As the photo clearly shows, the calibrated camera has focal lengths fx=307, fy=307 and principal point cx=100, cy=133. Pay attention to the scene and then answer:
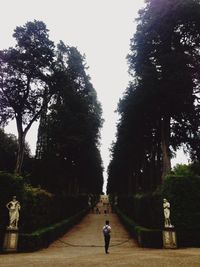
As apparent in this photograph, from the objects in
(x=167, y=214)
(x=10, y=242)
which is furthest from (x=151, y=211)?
(x=10, y=242)

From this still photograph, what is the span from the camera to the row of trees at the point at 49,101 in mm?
26562

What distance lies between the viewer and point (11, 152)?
49625mm

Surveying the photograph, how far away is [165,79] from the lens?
22.6 meters

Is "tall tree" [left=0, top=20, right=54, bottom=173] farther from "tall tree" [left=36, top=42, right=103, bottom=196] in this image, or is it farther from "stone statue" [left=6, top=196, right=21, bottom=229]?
"stone statue" [left=6, top=196, right=21, bottom=229]

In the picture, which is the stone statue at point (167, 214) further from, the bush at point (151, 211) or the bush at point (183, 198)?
the bush at point (151, 211)

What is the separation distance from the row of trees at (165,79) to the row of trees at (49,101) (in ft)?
19.4

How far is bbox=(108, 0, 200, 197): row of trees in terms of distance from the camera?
74.9 feet

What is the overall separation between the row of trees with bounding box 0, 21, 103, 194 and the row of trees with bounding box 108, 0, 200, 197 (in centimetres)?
592

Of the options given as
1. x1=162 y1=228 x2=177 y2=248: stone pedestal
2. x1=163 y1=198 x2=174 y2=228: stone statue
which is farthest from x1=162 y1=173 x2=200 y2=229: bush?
x1=162 y1=228 x2=177 y2=248: stone pedestal

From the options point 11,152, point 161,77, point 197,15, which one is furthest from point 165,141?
point 11,152

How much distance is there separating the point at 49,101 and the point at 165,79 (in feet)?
39.3

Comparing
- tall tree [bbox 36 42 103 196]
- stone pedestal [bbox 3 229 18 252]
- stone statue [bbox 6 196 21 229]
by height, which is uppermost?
tall tree [bbox 36 42 103 196]

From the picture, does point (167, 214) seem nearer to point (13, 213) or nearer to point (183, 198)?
point (183, 198)

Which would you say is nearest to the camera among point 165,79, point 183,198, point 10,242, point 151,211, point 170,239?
point 10,242
